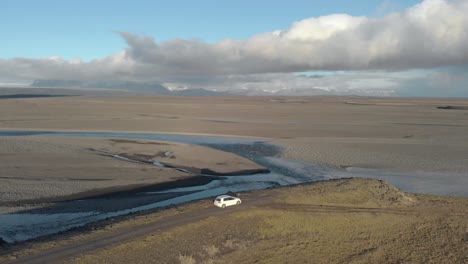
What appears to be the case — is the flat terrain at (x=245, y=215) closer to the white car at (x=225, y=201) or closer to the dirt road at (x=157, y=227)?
the dirt road at (x=157, y=227)

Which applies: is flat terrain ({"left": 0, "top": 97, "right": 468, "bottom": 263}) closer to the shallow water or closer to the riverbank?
the riverbank

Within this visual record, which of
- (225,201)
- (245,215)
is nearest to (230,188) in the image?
(225,201)

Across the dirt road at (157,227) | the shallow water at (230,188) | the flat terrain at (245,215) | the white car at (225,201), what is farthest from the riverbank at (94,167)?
the dirt road at (157,227)

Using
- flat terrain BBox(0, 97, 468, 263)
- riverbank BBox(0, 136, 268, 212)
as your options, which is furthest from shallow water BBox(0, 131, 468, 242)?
flat terrain BBox(0, 97, 468, 263)

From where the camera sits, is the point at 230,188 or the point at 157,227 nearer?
the point at 157,227

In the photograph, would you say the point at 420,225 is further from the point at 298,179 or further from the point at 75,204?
the point at 75,204

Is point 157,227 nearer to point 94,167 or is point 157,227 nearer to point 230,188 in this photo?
point 230,188
